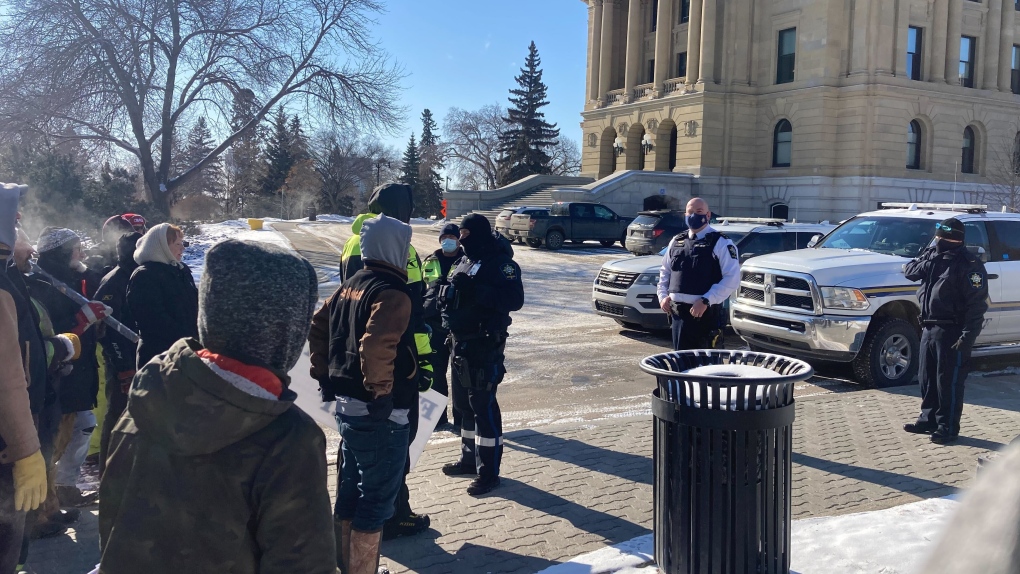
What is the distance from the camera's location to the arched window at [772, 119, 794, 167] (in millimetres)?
42000

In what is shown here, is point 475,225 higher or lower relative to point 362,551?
higher

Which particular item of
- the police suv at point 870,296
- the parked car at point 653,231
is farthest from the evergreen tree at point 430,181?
the police suv at point 870,296

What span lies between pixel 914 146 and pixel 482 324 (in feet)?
138

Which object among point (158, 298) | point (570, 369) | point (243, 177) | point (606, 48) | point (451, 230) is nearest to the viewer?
point (158, 298)

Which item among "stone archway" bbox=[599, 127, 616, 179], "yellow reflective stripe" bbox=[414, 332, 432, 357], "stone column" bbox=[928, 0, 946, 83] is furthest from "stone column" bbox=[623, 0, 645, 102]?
"yellow reflective stripe" bbox=[414, 332, 432, 357]

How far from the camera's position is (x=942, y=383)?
6.81 m

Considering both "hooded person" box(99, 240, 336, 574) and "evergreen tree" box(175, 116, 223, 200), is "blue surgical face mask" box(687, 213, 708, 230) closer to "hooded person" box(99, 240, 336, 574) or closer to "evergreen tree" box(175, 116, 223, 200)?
"hooded person" box(99, 240, 336, 574)

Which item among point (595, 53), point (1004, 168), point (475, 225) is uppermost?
point (595, 53)

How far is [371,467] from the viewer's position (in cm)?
382

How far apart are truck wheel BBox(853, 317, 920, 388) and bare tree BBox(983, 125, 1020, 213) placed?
99.0ft

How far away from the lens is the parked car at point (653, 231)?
2373cm

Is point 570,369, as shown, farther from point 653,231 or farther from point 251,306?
point 653,231

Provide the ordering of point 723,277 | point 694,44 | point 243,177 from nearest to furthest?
point 723,277
point 694,44
point 243,177

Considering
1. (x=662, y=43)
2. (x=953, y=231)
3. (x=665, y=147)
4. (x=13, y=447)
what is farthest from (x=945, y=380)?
(x=662, y=43)
